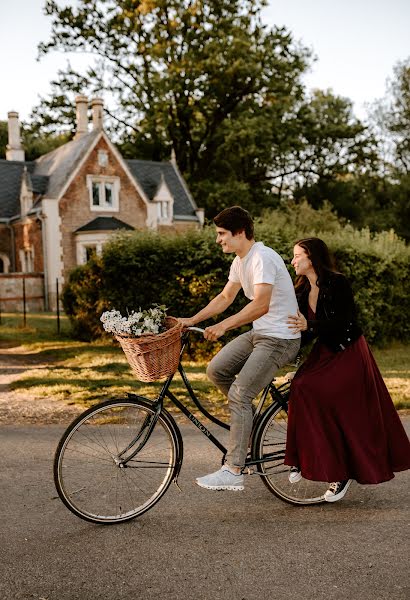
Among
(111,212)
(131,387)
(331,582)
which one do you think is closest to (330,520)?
(331,582)

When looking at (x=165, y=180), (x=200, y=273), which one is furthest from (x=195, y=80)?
(x=200, y=273)

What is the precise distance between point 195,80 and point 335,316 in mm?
35584

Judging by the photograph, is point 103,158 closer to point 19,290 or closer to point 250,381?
point 19,290

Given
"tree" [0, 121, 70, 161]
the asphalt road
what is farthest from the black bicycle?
"tree" [0, 121, 70, 161]

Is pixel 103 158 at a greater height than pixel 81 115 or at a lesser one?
lesser

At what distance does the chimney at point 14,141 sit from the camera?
39.1 meters

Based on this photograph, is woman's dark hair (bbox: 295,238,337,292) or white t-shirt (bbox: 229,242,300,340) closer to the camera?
white t-shirt (bbox: 229,242,300,340)

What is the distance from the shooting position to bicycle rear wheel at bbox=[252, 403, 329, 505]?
14.7 ft

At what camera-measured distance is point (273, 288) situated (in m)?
4.32

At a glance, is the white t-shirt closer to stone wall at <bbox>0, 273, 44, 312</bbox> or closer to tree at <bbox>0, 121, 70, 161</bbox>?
stone wall at <bbox>0, 273, 44, 312</bbox>

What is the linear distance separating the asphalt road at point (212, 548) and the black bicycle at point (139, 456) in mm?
133

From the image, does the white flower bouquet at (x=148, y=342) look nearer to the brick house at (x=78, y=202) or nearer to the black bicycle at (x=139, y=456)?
the black bicycle at (x=139, y=456)

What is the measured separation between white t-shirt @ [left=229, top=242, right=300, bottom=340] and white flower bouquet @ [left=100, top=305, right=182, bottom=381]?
63cm

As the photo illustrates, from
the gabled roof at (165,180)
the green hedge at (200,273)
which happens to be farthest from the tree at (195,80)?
the green hedge at (200,273)
